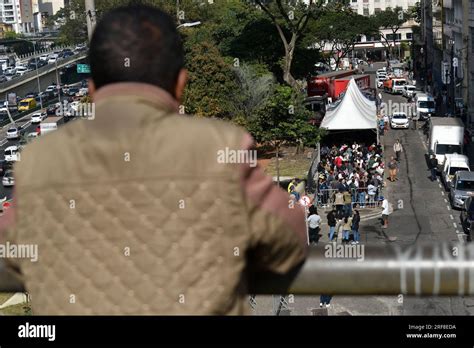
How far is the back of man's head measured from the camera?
2238 mm

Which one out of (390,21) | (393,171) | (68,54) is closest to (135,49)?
(393,171)

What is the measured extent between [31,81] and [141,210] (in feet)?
272

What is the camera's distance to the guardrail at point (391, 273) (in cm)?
259

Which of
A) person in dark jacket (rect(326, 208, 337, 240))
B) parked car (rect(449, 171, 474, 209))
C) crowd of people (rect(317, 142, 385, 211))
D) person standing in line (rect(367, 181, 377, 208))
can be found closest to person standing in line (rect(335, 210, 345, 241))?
crowd of people (rect(317, 142, 385, 211))

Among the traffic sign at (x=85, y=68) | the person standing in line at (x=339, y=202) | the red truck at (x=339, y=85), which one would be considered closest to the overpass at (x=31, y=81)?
the red truck at (x=339, y=85)

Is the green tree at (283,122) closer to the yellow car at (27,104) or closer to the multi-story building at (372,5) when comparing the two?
the yellow car at (27,104)

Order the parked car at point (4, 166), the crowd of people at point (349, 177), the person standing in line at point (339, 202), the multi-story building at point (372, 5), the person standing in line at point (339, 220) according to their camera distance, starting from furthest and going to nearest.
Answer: the multi-story building at point (372, 5) → the parked car at point (4, 166) → the crowd of people at point (349, 177) → the person standing in line at point (339, 202) → the person standing in line at point (339, 220)

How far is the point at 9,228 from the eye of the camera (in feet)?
7.53

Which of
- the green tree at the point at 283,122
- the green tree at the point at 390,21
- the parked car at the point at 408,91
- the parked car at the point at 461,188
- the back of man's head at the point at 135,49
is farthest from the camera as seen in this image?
the green tree at the point at 390,21

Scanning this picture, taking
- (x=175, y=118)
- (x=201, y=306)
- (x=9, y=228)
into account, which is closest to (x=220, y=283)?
(x=201, y=306)

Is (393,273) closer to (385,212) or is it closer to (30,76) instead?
(385,212)

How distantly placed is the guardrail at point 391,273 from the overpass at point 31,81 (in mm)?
71667

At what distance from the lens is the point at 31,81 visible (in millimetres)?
82750

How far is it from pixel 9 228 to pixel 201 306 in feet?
1.74
